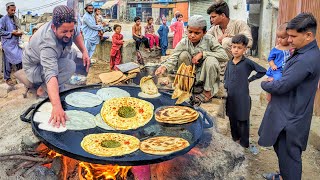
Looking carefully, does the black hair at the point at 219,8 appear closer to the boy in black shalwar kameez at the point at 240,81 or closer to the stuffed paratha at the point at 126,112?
the boy in black shalwar kameez at the point at 240,81

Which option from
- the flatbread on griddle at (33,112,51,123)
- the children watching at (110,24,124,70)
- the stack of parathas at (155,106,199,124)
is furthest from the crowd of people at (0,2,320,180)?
the children watching at (110,24,124,70)

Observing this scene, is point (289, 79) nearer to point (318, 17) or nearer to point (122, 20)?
point (318, 17)

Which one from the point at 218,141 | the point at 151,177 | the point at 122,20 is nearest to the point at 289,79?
the point at 218,141

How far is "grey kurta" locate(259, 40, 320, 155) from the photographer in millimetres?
3141

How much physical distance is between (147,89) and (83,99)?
86cm

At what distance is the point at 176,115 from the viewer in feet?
11.2

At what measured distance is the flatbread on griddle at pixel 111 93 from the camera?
13.2 feet

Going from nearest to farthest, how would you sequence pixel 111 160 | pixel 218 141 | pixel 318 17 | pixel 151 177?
1. pixel 111 160
2. pixel 151 177
3. pixel 218 141
4. pixel 318 17

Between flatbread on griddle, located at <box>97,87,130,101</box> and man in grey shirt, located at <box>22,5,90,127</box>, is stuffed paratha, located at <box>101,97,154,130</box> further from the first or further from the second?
man in grey shirt, located at <box>22,5,90,127</box>

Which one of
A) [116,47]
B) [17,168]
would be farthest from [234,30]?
[116,47]

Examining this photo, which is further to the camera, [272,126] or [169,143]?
[272,126]

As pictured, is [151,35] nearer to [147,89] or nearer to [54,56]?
[147,89]

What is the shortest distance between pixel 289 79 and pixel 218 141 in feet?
4.35

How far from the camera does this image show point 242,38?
4.46 metres
